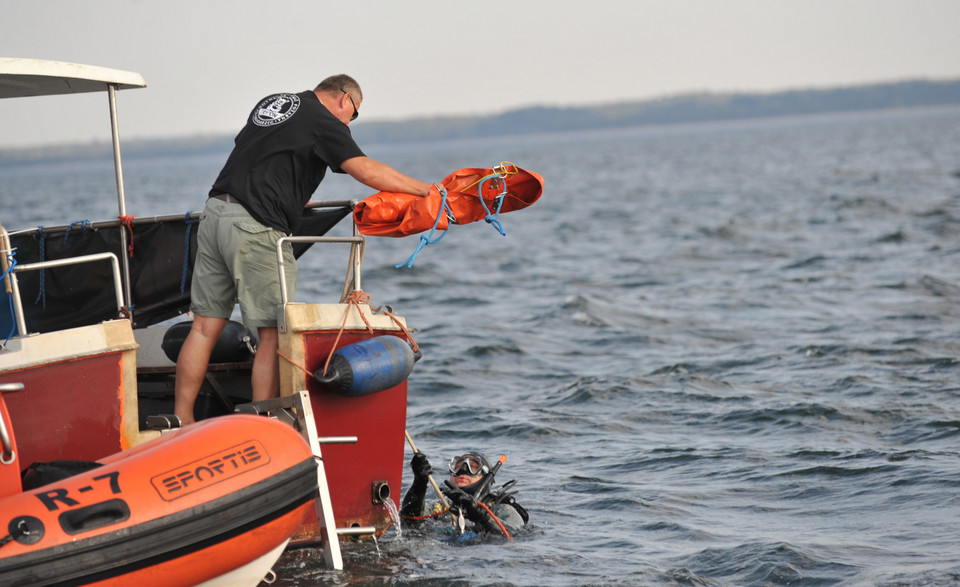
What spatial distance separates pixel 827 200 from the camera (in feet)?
96.4

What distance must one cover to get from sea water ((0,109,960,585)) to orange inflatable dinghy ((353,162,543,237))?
175 centimetres

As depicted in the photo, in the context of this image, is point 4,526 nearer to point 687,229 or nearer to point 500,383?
point 500,383

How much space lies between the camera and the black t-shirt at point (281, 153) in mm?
4789

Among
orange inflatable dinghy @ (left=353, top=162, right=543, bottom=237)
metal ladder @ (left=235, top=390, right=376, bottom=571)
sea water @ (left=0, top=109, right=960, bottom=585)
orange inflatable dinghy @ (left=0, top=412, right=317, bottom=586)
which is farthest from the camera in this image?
sea water @ (left=0, top=109, right=960, bottom=585)

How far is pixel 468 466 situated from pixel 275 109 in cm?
226

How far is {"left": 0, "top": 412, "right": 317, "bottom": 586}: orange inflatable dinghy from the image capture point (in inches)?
144

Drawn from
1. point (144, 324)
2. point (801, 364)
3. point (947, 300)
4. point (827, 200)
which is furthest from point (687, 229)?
point (144, 324)

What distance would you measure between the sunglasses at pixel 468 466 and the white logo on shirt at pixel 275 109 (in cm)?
222

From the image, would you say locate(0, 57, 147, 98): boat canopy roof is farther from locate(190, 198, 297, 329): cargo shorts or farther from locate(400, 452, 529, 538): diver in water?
locate(400, 452, 529, 538): diver in water

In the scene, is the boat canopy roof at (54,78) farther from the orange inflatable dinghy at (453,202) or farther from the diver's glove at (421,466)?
the diver's glove at (421,466)

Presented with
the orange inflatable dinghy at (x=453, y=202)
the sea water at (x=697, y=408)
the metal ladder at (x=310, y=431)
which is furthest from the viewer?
the sea water at (x=697, y=408)

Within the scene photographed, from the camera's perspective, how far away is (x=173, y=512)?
3875mm

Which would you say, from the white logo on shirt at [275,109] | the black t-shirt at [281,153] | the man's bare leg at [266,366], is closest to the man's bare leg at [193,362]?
the man's bare leg at [266,366]

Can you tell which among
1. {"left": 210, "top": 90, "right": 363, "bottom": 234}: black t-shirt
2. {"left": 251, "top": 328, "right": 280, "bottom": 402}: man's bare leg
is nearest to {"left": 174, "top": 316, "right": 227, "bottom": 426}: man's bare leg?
{"left": 251, "top": 328, "right": 280, "bottom": 402}: man's bare leg
